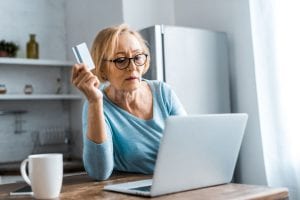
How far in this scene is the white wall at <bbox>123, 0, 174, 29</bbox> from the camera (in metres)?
2.64

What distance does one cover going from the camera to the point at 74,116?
3334mm

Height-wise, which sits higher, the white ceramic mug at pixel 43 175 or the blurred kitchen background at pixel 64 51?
the blurred kitchen background at pixel 64 51

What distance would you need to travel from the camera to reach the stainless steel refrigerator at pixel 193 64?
223cm

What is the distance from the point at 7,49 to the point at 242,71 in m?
1.76

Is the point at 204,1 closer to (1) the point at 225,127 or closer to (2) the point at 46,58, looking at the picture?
(2) the point at 46,58

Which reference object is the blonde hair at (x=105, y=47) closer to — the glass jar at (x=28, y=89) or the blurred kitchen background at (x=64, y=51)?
the blurred kitchen background at (x=64, y=51)

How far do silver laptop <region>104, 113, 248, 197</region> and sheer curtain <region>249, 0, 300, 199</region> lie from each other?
1.15 metres

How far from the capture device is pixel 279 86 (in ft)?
7.08

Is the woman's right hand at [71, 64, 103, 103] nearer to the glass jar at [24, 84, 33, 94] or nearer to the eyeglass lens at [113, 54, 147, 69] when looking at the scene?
the eyeglass lens at [113, 54, 147, 69]

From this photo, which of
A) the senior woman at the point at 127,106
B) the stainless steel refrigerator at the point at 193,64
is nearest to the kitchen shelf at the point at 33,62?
the stainless steel refrigerator at the point at 193,64

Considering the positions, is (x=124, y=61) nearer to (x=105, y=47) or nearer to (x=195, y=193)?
(x=105, y=47)

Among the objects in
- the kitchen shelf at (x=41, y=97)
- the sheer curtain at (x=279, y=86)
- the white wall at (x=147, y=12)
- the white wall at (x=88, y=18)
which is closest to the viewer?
the sheer curtain at (x=279, y=86)

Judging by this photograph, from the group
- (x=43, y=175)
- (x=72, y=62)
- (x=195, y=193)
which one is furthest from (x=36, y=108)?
(x=195, y=193)

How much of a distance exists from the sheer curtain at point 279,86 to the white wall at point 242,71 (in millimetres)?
82
